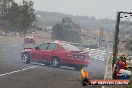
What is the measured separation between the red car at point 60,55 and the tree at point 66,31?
310 feet

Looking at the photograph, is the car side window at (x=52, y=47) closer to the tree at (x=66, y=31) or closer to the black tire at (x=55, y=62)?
the black tire at (x=55, y=62)

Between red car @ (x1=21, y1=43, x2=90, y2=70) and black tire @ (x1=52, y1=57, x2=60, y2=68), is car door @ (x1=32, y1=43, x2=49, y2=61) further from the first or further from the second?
black tire @ (x1=52, y1=57, x2=60, y2=68)

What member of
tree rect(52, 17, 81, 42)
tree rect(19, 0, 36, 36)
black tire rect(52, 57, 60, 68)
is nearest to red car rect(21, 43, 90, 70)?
black tire rect(52, 57, 60, 68)

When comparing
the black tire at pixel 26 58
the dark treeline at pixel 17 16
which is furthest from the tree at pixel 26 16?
the black tire at pixel 26 58

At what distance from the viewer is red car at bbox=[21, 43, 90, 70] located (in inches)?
901

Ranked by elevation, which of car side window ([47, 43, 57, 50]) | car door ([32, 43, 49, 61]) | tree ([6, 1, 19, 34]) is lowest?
car door ([32, 43, 49, 61])

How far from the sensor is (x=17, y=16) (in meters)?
94.6

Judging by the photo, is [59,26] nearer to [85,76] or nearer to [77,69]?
[77,69]

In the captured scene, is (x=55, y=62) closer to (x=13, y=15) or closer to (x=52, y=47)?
(x=52, y=47)

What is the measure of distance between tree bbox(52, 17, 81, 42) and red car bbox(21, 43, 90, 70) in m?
94.6

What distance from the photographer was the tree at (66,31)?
121 meters

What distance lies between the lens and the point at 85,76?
840 centimetres

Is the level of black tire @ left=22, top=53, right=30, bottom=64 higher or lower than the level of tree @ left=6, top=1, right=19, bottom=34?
lower

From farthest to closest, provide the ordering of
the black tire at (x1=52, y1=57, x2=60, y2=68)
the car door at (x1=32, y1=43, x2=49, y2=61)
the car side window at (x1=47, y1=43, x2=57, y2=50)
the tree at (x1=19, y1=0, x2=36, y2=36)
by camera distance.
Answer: the tree at (x1=19, y1=0, x2=36, y2=36) → the car door at (x1=32, y1=43, x2=49, y2=61) → the car side window at (x1=47, y1=43, x2=57, y2=50) → the black tire at (x1=52, y1=57, x2=60, y2=68)
